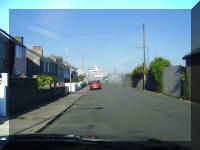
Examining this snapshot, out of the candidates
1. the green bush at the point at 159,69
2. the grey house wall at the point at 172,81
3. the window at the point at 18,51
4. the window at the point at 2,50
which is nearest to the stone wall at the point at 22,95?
the window at the point at 2,50

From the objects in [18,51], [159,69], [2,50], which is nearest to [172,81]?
[159,69]

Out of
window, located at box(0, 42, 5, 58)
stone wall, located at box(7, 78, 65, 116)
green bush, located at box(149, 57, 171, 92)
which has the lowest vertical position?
stone wall, located at box(7, 78, 65, 116)

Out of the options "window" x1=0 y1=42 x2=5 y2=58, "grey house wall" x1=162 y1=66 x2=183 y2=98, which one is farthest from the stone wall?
"grey house wall" x1=162 y1=66 x2=183 y2=98

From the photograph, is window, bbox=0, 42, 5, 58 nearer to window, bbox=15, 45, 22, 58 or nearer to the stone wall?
window, bbox=15, 45, 22, 58

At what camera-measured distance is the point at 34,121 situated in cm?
946

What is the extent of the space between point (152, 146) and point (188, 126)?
19.0 ft

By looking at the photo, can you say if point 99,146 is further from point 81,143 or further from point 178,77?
point 178,77

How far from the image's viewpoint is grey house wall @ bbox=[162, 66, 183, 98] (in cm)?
1818

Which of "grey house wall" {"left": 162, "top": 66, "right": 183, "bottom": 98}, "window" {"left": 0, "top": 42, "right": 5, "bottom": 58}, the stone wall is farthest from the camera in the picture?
"window" {"left": 0, "top": 42, "right": 5, "bottom": 58}

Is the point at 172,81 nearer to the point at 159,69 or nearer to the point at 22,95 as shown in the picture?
the point at 159,69

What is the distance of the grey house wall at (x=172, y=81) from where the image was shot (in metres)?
18.2

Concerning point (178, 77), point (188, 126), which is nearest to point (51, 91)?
point (178, 77)

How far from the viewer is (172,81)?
1984cm

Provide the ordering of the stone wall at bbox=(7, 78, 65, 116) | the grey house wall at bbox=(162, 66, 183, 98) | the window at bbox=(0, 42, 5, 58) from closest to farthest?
1. the stone wall at bbox=(7, 78, 65, 116)
2. the grey house wall at bbox=(162, 66, 183, 98)
3. the window at bbox=(0, 42, 5, 58)
